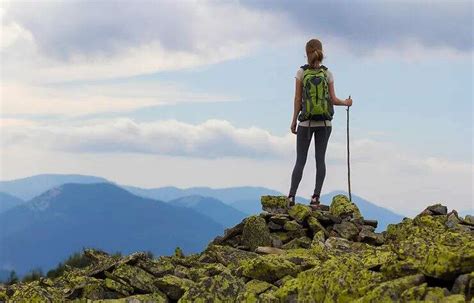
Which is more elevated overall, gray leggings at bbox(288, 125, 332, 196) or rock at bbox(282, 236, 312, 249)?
gray leggings at bbox(288, 125, 332, 196)

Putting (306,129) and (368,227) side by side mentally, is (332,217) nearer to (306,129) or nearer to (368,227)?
(368,227)

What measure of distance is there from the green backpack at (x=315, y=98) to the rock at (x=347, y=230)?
3.09m

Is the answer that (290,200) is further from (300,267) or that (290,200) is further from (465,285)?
(465,285)

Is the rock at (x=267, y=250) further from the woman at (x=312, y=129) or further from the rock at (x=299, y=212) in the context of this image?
the woman at (x=312, y=129)

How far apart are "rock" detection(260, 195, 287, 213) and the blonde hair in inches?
163

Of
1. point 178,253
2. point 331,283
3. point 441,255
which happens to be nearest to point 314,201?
point 178,253

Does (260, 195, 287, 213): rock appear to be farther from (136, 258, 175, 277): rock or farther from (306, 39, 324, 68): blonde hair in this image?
(136, 258, 175, 277): rock

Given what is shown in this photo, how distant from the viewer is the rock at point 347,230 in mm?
18859

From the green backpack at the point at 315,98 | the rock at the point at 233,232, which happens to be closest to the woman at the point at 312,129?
the green backpack at the point at 315,98

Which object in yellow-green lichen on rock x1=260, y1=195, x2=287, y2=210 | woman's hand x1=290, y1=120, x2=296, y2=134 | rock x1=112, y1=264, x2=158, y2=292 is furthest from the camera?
yellow-green lichen on rock x1=260, y1=195, x2=287, y2=210

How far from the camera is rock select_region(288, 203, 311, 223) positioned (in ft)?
64.2

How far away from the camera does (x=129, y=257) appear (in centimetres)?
1520

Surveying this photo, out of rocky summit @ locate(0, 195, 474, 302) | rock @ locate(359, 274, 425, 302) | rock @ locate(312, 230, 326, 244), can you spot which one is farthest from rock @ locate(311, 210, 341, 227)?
rock @ locate(359, 274, 425, 302)

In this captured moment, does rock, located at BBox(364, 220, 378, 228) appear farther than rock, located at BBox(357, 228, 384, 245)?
Yes
